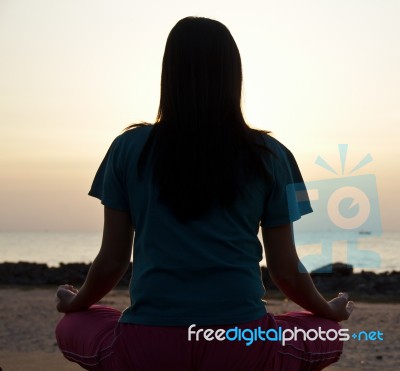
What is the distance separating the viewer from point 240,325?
2.38 metres

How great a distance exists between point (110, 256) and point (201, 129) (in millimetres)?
528

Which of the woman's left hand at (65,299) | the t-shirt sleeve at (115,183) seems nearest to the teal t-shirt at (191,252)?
the t-shirt sleeve at (115,183)

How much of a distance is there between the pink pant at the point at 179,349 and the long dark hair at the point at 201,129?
0.39 metres

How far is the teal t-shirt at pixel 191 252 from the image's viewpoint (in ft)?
7.77

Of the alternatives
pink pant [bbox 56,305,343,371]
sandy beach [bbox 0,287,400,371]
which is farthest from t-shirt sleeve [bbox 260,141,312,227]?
sandy beach [bbox 0,287,400,371]

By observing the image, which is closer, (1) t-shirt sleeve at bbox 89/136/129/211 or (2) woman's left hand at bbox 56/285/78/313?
(1) t-shirt sleeve at bbox 89/136/129/211

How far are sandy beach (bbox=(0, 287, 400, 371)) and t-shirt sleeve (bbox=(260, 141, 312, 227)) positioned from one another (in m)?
2.91

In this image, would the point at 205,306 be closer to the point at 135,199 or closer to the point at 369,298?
the point at 135,199

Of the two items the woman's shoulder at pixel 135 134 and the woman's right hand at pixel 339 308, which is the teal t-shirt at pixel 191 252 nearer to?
the woman's shoulder at pixel 135 134

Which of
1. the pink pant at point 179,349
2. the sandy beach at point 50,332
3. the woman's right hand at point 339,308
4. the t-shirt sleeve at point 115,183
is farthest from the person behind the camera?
the sandy beach at point 50,332

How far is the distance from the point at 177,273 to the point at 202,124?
49 centimetres

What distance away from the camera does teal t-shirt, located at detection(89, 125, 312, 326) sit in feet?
7.77

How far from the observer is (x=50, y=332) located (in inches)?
312

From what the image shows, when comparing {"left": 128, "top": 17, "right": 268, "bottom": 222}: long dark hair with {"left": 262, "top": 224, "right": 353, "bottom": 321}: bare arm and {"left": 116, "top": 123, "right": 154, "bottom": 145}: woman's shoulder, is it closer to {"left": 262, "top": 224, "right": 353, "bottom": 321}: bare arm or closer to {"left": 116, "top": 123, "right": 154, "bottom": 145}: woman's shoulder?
{"left": 116, "top": 123, "right": 154, "bottom": 145}: woman's shoulder
